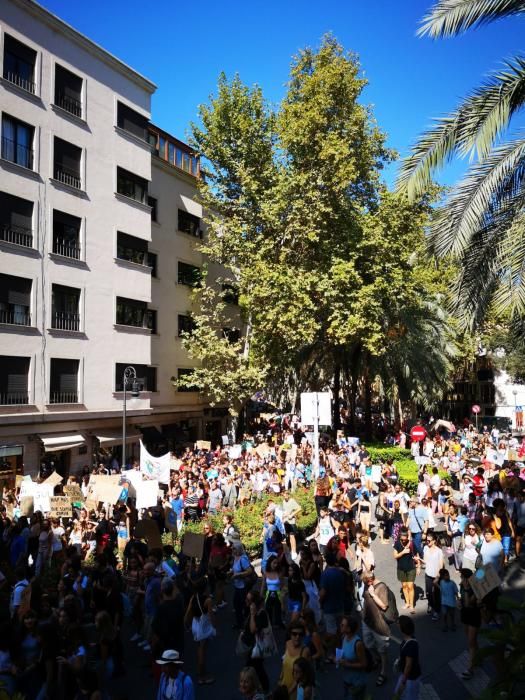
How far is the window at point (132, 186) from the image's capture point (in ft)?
96.2

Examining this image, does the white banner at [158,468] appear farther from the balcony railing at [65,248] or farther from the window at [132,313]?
the window at [132,313]

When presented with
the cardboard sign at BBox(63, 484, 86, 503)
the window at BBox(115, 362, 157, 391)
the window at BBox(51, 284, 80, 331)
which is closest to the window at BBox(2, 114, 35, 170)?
the window at BBox(51, 284, 80, 331)

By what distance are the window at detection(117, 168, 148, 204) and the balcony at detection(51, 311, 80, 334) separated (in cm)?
680

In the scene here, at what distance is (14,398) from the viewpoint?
77.0ft

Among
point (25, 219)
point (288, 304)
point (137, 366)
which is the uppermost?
point (25, 219)

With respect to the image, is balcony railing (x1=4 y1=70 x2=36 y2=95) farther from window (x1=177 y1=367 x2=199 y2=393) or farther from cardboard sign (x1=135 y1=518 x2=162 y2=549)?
cardboard sign (x1=135 y1=518 x2=162 y2=549)

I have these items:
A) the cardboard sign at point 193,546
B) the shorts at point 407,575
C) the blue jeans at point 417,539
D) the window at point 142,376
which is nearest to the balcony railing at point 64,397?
the window at point 142,376

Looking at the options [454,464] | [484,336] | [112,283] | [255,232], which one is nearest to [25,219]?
[112,283]

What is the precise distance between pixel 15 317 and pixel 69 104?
979cm

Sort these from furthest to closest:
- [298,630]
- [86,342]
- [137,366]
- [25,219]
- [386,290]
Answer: [386,290] → [137,366] → [86,342] → [25,219] → [298,630]

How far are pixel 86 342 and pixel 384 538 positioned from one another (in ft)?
52.1

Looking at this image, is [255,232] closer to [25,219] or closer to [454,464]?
[25,219]

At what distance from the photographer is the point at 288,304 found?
30.9 m

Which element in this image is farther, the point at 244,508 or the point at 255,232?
the point at 255,232
